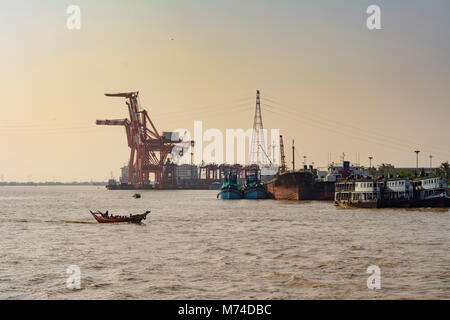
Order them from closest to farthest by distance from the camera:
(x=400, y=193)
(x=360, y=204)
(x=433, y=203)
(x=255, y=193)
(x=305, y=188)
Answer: (x=433, y=203) < (x=400, y=193) < (x=360, y=204) < (x=305, y=188) < (x=255, y=193)

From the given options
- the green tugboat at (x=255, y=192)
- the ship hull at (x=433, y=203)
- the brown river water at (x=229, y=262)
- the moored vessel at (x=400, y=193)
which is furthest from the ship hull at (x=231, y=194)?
the brown river water at (x=229, y=262)

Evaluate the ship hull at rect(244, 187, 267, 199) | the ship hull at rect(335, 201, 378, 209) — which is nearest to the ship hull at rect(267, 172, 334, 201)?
the ship hull at rect(244, 187, 267, 199)

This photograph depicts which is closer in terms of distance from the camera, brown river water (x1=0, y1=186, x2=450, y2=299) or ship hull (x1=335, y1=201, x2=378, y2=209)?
brown river water (x1=0, y1=186, x2=450, y2=299)

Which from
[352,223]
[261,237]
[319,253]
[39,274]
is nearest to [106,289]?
[39,274]

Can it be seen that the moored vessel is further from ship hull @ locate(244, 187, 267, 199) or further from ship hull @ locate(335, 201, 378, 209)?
ship hull @ locate(244, 187, 267, 199)

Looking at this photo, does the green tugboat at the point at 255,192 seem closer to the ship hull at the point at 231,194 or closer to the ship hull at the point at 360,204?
the ship hull at the point at 231,194

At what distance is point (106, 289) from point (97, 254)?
11.6 meters

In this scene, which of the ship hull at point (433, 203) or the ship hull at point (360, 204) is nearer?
the ship hull at point (433, 203)

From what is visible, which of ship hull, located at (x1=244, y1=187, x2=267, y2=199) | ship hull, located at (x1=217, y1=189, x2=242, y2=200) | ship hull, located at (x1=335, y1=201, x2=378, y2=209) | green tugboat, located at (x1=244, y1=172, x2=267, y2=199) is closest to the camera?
ship hull, located at (x1=335, y1=201, x2=378, y2=209)

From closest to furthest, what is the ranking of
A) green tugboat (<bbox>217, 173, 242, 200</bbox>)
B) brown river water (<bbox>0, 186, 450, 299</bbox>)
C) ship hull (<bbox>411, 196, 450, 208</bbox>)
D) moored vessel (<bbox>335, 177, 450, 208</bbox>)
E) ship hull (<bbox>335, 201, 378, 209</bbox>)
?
brown river water (<bbox>0, 186, 450, 299</bbox>) < ship hull (<bbox>411, 196, 450, 208</bbox>) < moored vessel (<bbox>335, 177, 450, 208</bbox>) < ship hull (<bbox>335, 201, 378, 209</bbox>) < green tugboat (<bbox>217, 173, 242, 200</bbox>)

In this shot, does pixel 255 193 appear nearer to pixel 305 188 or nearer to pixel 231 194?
pixel 231 194

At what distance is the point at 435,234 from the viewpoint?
42969 millimetres

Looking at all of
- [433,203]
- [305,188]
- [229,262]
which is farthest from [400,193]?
[229,262]
